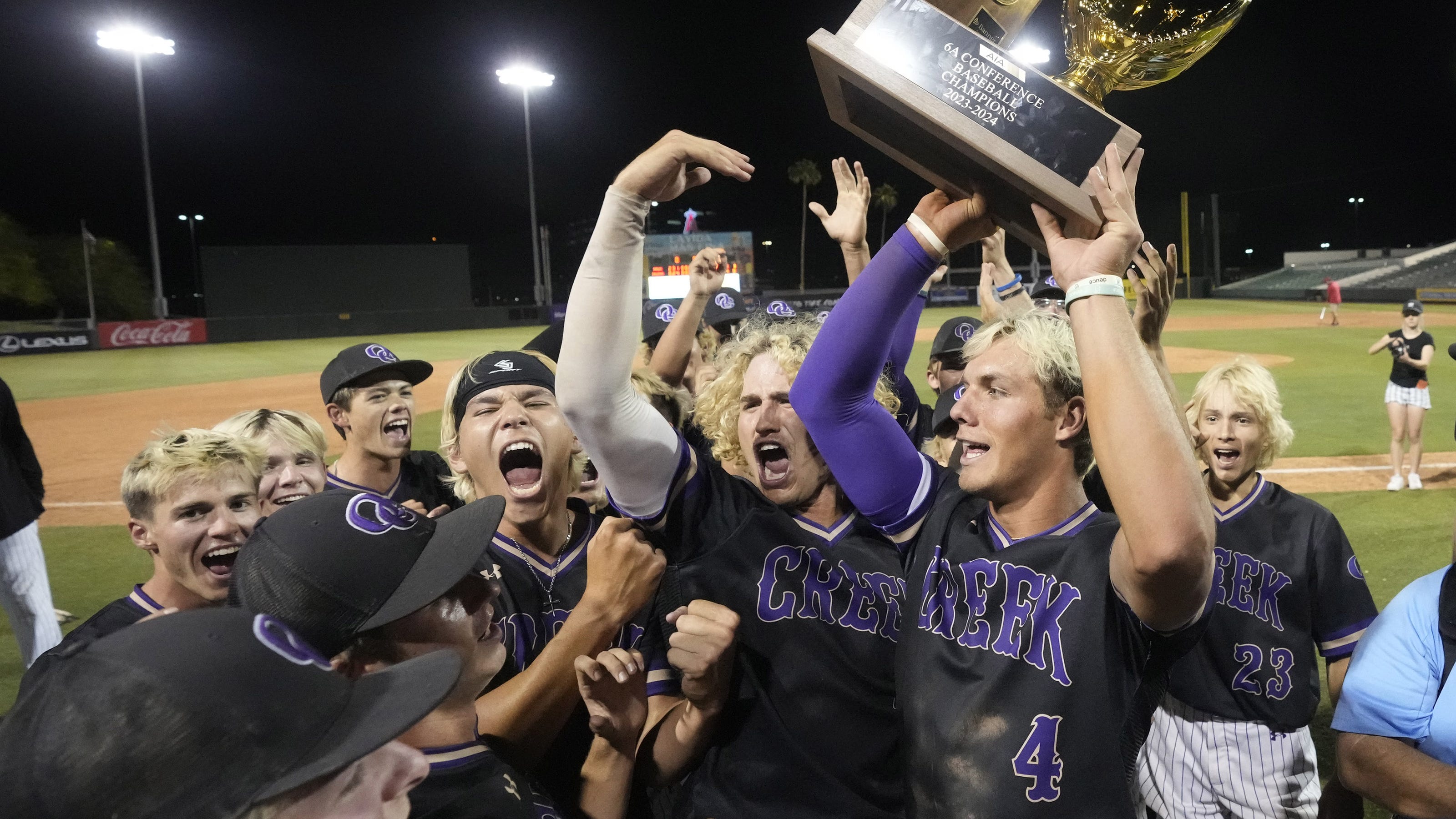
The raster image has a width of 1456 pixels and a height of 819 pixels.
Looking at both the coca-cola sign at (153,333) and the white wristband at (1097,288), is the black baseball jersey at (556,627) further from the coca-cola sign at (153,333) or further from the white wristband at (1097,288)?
the coca-cola sign at (153,333)

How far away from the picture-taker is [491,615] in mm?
1776

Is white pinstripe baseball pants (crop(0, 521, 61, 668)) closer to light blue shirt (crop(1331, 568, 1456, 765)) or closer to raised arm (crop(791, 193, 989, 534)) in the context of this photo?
→ raised arm (crop(791, 193, 989, 534))

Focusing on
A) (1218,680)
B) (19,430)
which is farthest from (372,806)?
(19,430)

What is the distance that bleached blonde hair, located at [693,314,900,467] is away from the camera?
2443 mm

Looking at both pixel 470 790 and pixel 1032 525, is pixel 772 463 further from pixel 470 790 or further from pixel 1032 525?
pixel 470 790

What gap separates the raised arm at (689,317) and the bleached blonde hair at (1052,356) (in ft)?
5.90

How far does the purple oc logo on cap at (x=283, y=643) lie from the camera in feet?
3.73

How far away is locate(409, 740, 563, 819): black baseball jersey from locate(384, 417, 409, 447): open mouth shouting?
3148mm

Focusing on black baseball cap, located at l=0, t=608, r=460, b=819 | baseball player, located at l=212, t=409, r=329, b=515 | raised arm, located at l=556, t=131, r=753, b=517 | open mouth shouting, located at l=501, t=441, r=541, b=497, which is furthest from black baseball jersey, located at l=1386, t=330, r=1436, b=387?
black baseball cap, located at l=0, t=608, r=460, b=819

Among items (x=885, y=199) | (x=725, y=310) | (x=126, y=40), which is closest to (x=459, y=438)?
(x=725, y=310)

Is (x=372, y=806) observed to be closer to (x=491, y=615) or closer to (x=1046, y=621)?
(x=491, y=615)

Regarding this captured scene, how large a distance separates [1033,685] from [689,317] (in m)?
2.59

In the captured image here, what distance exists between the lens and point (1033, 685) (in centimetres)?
168

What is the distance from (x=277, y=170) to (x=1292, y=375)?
173 ft
